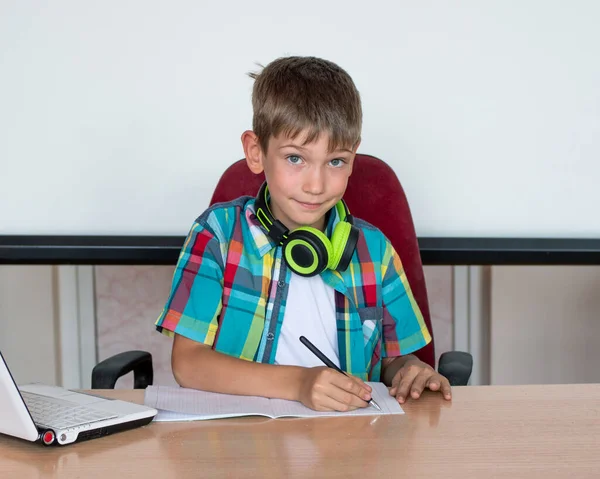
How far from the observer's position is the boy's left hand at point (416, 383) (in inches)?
44.2

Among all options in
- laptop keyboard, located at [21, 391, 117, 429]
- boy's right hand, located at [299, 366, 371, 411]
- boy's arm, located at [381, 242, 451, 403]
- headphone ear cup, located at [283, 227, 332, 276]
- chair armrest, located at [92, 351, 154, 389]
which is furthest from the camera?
boy's arm, located at [381, 242, 451, 403]

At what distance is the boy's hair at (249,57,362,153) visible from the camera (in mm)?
1353

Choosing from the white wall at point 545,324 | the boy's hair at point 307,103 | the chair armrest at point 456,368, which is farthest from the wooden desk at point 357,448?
the white wall at point 545,324

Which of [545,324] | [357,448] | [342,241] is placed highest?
[342,241]

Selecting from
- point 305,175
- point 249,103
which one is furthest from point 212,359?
point 249,103

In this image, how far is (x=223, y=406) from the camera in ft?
3.55

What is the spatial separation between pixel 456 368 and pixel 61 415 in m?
0.67

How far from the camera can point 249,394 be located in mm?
1157

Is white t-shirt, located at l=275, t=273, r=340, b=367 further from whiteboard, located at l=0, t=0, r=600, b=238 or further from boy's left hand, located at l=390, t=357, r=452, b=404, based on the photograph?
whiteboard, located at l=0, t=0, r=600, b=238

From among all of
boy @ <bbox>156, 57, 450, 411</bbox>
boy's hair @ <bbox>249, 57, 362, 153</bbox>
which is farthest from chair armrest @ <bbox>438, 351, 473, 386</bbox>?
boy's hair @ <bbox>249, 57, 362, 153</bbox>

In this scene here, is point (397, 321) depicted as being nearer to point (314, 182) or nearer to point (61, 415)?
point (314, 182)

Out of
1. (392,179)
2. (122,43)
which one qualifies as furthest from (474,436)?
(122,43)

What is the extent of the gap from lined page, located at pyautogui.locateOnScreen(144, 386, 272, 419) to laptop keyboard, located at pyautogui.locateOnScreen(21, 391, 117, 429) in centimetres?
9

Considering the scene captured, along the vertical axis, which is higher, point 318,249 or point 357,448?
point 318,249
